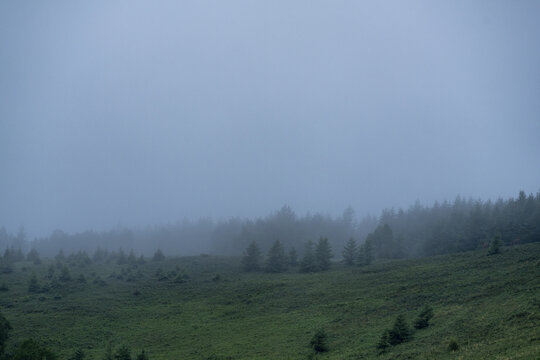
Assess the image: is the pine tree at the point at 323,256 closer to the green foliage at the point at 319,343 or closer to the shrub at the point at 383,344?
the green foliage at the point at 319,343

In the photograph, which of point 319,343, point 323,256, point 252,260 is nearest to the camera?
point 319,343

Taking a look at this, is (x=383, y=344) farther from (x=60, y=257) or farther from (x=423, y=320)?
(x=60, y=257)

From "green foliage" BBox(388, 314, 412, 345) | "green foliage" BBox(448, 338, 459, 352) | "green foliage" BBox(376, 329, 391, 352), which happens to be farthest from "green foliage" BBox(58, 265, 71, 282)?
"green foliage" BBox(448, 338, 459, 352)

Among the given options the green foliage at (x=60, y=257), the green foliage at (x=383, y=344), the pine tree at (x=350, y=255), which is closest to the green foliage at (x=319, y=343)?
the green foliage at (x=383, y=344)

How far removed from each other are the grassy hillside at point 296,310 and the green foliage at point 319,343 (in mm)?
857

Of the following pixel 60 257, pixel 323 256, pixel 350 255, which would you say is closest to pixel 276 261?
pixel 323 256

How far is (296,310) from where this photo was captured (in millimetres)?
54688

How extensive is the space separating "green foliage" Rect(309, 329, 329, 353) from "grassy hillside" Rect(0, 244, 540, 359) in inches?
33.8

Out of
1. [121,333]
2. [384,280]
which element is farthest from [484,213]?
[121,333]

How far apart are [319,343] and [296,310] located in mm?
18535

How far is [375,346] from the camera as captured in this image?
32.7 meters

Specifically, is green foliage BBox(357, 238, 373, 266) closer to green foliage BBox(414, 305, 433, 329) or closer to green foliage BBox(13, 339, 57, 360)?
green foliage BBox(414, 305, 433, 329)

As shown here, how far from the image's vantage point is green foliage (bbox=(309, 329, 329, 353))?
117ft

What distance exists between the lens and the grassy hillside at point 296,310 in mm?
29438
